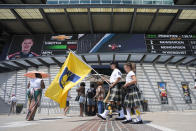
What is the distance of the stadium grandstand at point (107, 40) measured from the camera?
43.1 ft

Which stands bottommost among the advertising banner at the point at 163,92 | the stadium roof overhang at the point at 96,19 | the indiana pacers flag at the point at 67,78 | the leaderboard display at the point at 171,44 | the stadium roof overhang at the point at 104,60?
the advertising banner at the point at 163,92

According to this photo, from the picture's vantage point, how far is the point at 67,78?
3998mm

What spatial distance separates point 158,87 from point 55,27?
13.5m

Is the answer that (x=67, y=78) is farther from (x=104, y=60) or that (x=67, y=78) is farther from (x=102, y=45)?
(x=104, y=60)

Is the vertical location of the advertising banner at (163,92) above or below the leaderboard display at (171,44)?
below

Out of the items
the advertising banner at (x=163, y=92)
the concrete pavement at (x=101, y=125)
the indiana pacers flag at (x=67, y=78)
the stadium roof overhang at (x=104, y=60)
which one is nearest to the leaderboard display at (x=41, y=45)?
the stadium roof overhang at (x=104, y=60)

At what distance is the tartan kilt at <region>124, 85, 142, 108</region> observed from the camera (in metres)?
2.82

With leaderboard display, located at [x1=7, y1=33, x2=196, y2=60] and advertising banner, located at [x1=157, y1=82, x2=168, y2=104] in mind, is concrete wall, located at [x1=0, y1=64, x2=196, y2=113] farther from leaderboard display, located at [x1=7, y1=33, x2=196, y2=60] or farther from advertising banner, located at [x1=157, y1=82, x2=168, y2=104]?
leaderboard display, located at [x1=7, y1=33, x2=196, y2=60]

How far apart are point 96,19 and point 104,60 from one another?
4660mm

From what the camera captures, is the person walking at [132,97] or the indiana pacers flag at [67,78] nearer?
the person walking at [132,97]

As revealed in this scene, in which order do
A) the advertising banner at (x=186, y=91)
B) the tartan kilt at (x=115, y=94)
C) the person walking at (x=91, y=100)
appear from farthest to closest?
the advertising banner at (x=186, y=91)
the person walking at (x=91, y=100)
the tartan kilt at (x=115, y=94)

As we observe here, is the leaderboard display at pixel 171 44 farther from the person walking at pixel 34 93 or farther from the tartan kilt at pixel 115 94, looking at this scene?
the person walking at pixel 34 93

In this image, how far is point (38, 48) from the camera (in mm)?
13820

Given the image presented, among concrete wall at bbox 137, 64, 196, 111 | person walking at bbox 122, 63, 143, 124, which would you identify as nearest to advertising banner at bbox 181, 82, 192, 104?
concrete wall at bbox 137, 64, 196, 111
